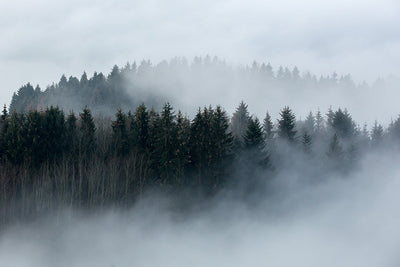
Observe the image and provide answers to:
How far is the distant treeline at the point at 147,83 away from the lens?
417ft

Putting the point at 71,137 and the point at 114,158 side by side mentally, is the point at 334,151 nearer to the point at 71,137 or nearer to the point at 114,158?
the point at 114,158

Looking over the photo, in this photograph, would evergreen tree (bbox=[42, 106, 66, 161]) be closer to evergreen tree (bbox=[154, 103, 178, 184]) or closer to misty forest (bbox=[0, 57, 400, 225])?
misty forest (bbox=[0, 57, 400, 225])

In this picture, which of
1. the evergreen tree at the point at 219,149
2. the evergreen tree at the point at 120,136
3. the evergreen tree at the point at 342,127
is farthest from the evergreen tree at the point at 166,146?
the evergreen tree at the point at 342,127

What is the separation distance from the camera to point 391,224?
56406 mm

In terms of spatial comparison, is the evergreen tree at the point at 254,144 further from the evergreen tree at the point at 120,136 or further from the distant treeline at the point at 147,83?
the distant treeline at the point at 147,83

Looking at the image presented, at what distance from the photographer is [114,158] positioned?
4631 centimetres

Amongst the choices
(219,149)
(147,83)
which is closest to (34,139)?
(219,149)

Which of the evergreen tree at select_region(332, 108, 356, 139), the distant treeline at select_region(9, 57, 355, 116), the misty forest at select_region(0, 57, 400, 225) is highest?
the distant treeline at select_region(9, 57, 355, 116)

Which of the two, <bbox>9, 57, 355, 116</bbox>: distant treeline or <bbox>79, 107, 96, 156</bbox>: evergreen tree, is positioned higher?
<bbox>9, 57, 355, 116</bbox>: distant treeline

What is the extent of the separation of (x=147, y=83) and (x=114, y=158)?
103229 millimetres

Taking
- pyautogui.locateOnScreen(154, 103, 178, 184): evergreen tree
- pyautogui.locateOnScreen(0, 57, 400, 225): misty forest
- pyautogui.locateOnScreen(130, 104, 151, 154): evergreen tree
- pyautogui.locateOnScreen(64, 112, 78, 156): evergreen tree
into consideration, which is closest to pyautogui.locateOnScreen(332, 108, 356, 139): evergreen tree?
pyautogui.locateOnScreen(0, 57, 400, 225): misty forest

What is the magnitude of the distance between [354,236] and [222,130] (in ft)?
86.6

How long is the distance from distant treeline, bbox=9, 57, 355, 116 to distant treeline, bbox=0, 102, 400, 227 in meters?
65.0

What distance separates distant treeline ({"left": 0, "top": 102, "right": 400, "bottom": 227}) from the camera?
135 ft
